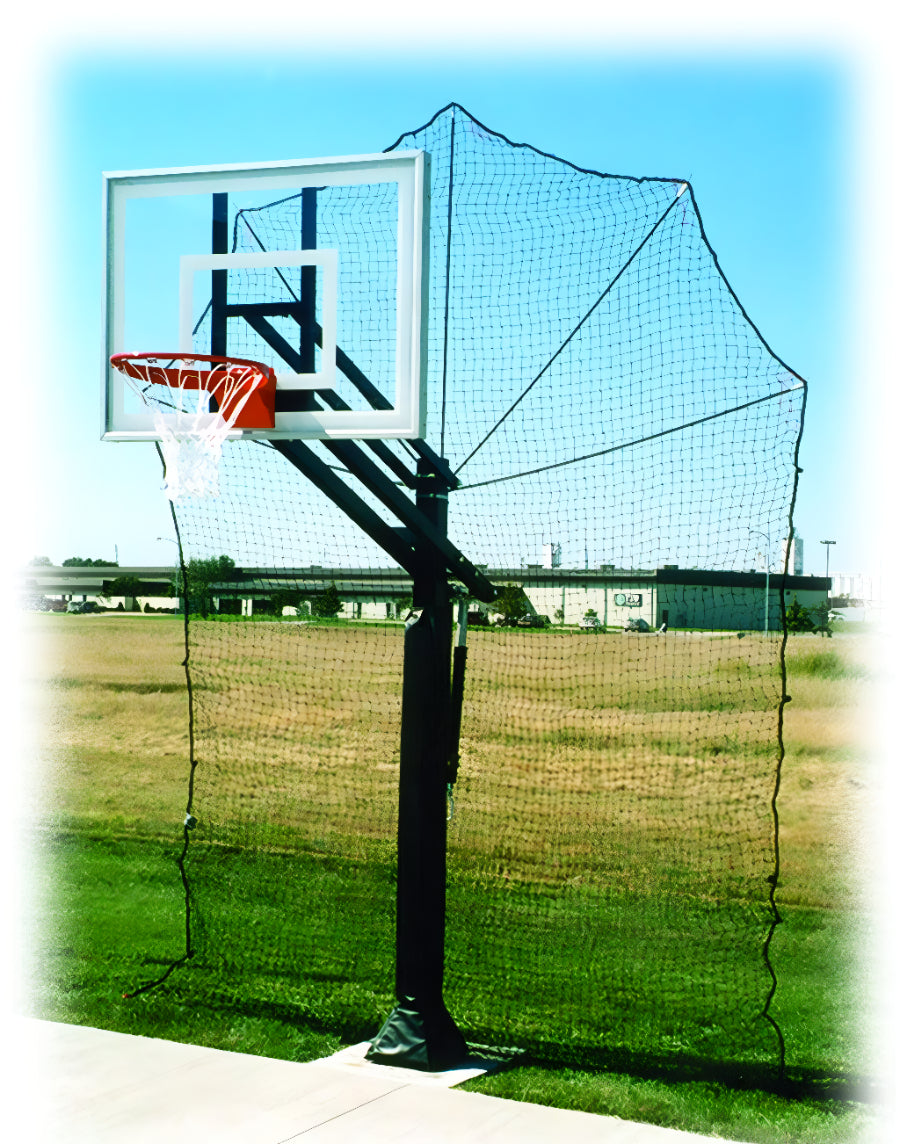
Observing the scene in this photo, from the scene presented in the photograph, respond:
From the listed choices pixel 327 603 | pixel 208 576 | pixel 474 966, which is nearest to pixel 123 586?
pixel 208 576

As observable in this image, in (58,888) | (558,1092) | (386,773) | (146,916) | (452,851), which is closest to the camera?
(558,1092)

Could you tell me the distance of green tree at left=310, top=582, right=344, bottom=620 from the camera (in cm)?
844

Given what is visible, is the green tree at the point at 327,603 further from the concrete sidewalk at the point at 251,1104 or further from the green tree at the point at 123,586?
the green tree at the point at 123,586

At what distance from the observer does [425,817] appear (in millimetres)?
5105

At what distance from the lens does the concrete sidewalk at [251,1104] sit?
4.14 m

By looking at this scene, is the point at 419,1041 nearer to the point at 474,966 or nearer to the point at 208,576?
the point at 474,966

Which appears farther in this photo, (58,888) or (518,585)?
(58,888)

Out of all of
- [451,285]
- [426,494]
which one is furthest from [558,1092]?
[451,285]

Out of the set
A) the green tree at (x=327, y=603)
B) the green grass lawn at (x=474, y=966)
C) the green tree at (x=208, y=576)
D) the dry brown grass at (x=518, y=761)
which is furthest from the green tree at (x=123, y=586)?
the green tree at (x=327, y=603)

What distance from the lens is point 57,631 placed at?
1230 inches

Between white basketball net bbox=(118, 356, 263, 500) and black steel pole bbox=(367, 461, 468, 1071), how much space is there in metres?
0.93

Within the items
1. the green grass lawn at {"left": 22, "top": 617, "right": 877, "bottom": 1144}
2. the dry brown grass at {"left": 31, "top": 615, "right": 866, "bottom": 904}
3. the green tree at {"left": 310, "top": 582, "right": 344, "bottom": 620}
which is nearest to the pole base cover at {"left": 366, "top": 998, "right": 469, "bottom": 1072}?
the green grass lawn at {"left": 22, "top": 617, "right": 877, "bottom": 1144}

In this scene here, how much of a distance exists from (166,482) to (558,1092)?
10.4ft

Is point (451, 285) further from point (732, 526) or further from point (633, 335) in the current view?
point (732, 526)
